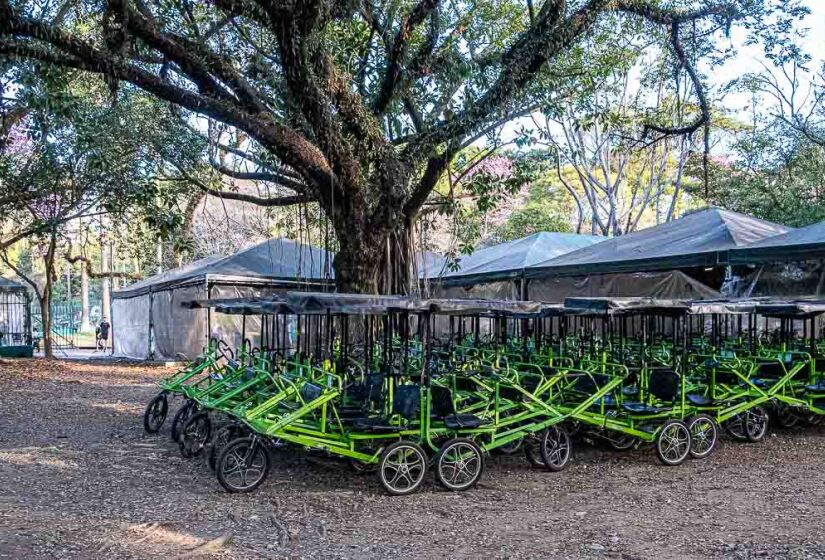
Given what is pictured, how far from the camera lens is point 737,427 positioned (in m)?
8.34

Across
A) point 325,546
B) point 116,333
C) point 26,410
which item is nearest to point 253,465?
point 325,546

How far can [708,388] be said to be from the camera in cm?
791

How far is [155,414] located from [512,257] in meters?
9.11

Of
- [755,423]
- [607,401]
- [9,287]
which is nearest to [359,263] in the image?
[607,401]

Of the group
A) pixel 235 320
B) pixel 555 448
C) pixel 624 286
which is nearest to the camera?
pixel 555 448

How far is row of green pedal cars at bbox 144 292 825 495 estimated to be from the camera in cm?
616

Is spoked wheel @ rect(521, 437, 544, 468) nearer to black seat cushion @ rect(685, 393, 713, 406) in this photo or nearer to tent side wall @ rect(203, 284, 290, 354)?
black seat cushion @ rect(685, 393, 713, 406)

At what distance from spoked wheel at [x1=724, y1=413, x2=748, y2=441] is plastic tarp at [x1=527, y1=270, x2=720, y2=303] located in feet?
13.4

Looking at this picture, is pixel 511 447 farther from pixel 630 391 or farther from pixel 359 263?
pixel 359 263

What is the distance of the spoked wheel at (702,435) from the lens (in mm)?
7379

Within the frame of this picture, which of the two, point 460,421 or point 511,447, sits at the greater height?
point 460,421

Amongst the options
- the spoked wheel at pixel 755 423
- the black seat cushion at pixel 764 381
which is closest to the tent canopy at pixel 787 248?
the black seat cushion at pixel 764 381

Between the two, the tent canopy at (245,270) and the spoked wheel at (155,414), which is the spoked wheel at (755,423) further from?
the tent canopy at (245,270)

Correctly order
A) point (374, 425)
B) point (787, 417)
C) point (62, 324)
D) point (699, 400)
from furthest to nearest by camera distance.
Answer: point (62, 324), point (787, 417), point (699, 400), point (374, 425)
